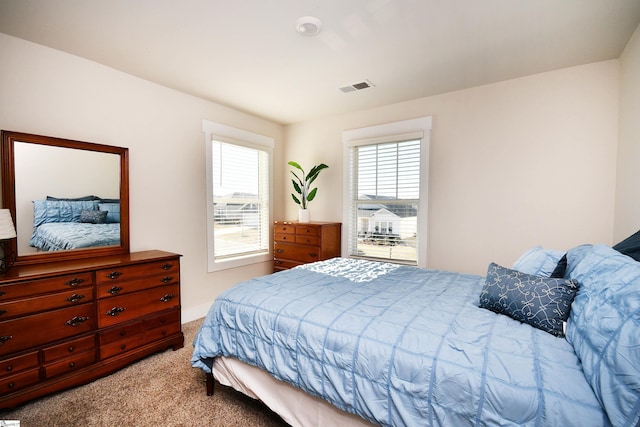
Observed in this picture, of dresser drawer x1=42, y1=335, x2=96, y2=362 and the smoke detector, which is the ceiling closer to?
the smoke detector

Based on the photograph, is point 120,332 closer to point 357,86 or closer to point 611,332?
point 611,332

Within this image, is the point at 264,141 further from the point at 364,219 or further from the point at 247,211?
the point at 364,219

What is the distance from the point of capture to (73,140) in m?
2.38

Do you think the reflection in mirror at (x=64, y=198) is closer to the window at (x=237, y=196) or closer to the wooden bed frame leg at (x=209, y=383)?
the window at (x=237, y=196)

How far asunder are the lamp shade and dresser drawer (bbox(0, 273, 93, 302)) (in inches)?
13.7

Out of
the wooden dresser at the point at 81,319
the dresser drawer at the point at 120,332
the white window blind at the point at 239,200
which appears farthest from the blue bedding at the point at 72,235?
the white window blind at the point at 239,200

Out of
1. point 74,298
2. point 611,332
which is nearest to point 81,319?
point 74,298

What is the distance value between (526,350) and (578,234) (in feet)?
7.22

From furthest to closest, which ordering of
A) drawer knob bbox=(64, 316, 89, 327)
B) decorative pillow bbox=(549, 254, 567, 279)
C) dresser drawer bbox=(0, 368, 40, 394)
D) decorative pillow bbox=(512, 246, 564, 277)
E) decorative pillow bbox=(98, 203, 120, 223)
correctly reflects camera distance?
decorative pillow bbox=(98, 203, 120, 223)
drawer knob bbox=(64, 316, 89, 327)
dresser drawer bbox=(0, 368, 40, 394)
decorative pillow bbox=(512, 246, 564, 277)
decorative pillow bbox=(549, 254, 567, 279)

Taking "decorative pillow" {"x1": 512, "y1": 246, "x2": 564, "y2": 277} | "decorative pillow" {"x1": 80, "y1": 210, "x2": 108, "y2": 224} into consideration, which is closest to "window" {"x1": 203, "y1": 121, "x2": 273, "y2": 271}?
"decorative pillow" {"x1": 80, "y1": 210, "x2": 108, "y2": 224}

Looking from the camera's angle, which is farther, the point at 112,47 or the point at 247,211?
the point at 247,211

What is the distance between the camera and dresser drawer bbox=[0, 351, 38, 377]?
173 centimetres

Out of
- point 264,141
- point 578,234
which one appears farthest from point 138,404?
point 578,234

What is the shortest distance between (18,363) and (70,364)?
0.28 m
